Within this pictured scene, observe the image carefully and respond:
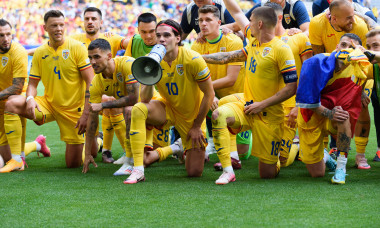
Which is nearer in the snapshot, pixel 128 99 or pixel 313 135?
pixel 313 135

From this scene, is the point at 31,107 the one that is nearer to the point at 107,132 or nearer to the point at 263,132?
the point at 107,132

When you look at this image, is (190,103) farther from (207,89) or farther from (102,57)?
(102,57)

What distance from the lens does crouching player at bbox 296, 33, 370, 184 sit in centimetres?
493

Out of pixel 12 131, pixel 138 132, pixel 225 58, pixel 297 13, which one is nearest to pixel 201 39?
pixel 225 58

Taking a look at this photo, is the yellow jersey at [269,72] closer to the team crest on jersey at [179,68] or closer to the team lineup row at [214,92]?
the team lineup row at [214,92]

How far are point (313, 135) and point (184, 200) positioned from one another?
1.70 metres

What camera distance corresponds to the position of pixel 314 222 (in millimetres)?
3643

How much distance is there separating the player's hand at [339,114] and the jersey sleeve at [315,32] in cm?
151

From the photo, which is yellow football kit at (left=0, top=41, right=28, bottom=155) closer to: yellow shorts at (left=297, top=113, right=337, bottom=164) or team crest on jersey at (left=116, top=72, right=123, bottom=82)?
team crest on jersey at (left=116, top=72, right=123, bottom=82)

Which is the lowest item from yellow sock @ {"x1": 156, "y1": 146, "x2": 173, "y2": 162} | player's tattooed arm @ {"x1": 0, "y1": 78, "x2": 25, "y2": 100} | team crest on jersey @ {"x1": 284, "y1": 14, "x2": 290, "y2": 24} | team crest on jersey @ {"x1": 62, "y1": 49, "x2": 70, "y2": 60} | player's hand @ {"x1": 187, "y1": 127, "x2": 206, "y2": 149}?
yellow sock @ {"x1": 156, "y1": 146, "x2": 173, "y2": 162}

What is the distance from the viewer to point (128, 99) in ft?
18.7

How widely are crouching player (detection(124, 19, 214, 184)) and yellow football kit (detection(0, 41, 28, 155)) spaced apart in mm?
1695

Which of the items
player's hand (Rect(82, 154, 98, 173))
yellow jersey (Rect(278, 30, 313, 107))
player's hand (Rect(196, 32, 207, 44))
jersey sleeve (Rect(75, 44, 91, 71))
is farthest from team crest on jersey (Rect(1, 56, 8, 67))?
yellow jersey (Rect(278, 30, 313, 107))

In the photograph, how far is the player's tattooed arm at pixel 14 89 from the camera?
6.25 m
